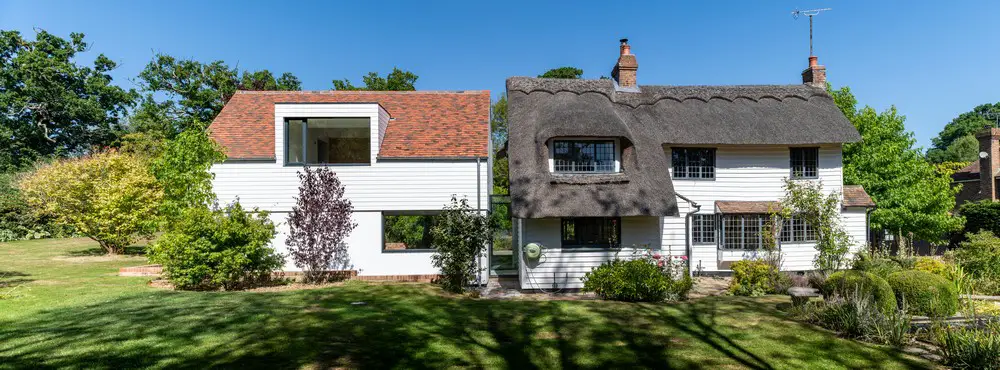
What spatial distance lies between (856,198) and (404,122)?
16.4 meters

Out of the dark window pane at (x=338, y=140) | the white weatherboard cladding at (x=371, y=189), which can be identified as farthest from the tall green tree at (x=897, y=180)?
the dark window pane at (x=338, y=140)

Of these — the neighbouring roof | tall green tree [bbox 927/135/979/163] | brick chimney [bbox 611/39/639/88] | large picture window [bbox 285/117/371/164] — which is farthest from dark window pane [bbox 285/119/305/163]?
tall green tree [bbox 927/135/979/163]

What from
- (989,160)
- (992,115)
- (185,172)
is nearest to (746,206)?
(185,172)

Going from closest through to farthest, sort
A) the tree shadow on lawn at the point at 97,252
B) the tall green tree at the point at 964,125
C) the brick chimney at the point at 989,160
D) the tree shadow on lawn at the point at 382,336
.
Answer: the tree shadow on lawn at the point at 382,336, the tree shadow on lawn at the point at 97,252, the brick chimney at the point at 989,160, the tall green tree at the point at 964,125

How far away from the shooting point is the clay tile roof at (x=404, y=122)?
16.2 meters

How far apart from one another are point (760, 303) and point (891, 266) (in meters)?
3.46

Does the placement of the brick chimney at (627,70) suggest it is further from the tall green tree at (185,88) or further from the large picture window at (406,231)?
the tall green tree at (185,88)

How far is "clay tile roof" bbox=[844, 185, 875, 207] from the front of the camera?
17.5 metres

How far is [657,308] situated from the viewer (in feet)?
37.0

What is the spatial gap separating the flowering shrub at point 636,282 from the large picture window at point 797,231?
619 centimetres

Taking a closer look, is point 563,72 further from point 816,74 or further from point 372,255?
point 372,255

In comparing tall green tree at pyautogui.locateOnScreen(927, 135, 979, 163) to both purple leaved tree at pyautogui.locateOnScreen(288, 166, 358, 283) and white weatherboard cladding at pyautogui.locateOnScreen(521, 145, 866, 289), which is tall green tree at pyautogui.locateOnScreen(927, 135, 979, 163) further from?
purple leaved tree at pyautogui.locateOnScreen(288, 166, 358, 283)

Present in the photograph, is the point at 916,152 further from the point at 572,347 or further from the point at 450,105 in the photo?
the point at 572,347

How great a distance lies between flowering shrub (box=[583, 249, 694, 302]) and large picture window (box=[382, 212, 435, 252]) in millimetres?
5479
